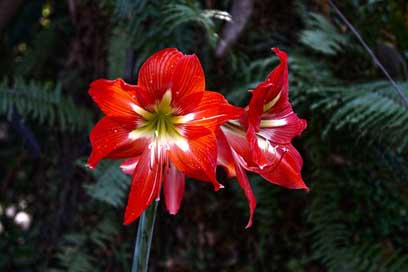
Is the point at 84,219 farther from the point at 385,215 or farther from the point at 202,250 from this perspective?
the point at 385,215

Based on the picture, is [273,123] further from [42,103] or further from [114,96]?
[42,103]

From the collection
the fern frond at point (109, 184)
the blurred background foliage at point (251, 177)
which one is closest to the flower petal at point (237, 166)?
the blurred background foliage at point (251, 177)

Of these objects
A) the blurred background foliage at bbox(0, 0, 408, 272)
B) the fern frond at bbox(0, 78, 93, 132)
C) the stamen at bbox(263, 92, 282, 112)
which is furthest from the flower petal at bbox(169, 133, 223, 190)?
the fern frond at bbox(0, 78, 93, 132)

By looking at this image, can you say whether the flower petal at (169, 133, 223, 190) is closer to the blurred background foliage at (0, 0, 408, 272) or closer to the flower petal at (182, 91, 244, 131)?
the flower petal at (182, 91, 244, 131)

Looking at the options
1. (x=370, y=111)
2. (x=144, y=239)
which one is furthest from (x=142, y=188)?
(x=370, y=111)

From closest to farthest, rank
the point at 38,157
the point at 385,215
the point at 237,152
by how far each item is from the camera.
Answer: the point at 237,152
the point at 385,215
the point at 38,157

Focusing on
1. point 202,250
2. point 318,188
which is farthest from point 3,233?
point 318,188

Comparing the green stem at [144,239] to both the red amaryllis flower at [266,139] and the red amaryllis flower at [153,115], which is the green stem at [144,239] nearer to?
the red amaryllis flower at [153,115]
